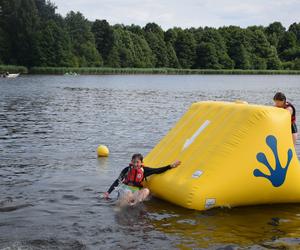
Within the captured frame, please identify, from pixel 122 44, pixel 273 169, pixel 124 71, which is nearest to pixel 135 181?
pixel 273 169

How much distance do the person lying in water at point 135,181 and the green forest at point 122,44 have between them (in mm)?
100055

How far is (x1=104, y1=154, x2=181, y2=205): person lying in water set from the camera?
9.71m

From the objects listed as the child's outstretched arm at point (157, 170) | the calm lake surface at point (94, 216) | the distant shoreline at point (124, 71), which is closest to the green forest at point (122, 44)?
the distant shoreline at point (124, 71)

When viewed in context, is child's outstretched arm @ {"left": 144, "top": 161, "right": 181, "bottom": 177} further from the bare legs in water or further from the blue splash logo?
the blue splash logo

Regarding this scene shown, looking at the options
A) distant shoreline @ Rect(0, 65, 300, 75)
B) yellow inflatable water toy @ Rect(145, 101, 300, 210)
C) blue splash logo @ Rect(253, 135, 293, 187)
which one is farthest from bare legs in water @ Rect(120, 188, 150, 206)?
distant shoreline @ Rect(0, 65, 300, 75)

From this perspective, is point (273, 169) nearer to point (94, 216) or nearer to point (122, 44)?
point (94, 216)

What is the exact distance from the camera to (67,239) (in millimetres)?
8031

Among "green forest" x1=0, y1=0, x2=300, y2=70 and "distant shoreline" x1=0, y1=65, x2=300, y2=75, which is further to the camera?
"green forest" x1=0, y1=0, x2=300, y2=70

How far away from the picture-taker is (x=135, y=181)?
976 cm

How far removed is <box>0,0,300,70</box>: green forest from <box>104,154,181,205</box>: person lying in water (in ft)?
328

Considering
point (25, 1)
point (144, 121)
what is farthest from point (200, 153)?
point (25, 1)

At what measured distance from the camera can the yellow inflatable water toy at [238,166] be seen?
9102 millimetres

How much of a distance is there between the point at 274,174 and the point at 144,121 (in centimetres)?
1562

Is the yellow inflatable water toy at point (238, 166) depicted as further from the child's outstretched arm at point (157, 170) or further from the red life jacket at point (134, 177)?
the red life jacket at point (134, 177)
